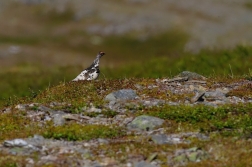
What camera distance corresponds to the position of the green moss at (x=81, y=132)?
16.4 metres

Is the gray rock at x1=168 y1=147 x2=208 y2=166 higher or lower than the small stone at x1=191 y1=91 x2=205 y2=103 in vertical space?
lower

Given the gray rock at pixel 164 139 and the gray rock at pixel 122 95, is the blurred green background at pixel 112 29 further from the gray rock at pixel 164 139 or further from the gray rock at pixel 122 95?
the gray rock at pixel 164 139

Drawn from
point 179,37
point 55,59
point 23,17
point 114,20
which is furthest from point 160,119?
point 23,17

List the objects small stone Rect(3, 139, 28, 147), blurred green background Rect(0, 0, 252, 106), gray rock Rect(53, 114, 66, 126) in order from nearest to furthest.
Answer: small stone Rect(3, 139, 28, 147)
gray rock Rect(53, 114, 66, 126)
blurred green background Rect(0, 0, 252, 106)

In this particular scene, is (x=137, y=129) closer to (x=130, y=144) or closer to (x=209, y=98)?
(x=130, y=144)

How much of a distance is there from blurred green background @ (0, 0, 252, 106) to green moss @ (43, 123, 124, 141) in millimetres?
45266

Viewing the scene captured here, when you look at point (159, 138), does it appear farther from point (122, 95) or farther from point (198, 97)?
point (122, 95)

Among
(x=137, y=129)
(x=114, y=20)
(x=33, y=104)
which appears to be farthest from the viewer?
(x=114, y=20)

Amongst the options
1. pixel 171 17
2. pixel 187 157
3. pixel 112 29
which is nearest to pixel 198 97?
pixel 187 157

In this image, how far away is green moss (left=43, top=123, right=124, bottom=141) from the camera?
1637 cm

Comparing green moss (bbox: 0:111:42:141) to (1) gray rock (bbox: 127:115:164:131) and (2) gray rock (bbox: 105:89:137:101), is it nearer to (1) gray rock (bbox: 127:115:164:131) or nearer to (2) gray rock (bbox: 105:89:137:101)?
(1) gray rock (bbox: 127:115:164:131)

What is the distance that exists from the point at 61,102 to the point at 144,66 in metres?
31.0

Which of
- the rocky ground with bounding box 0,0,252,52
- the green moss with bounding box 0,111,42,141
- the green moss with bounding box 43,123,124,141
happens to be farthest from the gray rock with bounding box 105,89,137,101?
the rocky ground with bounding box 0,0,252,52

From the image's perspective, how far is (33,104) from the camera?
63.2ft
